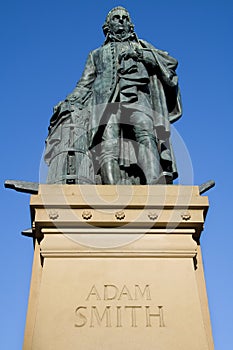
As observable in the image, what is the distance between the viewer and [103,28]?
8016 mm

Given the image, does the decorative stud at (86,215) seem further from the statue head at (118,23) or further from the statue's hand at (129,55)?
the statue head at (118,23)

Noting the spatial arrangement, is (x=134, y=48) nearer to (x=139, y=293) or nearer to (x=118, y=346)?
(x=139, y=293)

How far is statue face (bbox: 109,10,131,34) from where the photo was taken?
25.5 feet

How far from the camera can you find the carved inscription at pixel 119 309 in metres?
3.99

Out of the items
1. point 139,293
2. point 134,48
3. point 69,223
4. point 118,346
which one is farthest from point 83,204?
point 134,48

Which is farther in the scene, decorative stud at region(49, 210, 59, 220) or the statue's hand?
the statue's hand

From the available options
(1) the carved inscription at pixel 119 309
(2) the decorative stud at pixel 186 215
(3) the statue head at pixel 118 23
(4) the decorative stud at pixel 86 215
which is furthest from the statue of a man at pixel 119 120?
(1) the carved inscription at pixel 119 309

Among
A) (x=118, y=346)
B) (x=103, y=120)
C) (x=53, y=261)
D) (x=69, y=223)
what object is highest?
(x=103, y=120)

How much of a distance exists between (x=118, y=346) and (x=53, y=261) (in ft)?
2.97

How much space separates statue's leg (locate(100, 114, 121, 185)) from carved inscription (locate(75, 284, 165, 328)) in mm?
1587

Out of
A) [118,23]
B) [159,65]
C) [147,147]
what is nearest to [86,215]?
[147,147]

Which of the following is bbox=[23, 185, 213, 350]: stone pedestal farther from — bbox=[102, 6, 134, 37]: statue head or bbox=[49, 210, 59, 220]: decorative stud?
bbox=[102, 6, 134, 37]: statue head

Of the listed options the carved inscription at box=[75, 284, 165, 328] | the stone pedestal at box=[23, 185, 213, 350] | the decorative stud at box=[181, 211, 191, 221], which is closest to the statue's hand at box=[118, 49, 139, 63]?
the stone pedestal at box=[23, 185, 213, 350]

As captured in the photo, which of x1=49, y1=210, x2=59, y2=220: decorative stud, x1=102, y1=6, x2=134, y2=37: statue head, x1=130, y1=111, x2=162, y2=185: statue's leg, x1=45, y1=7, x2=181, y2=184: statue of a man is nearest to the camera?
x1=49, y1=210, x2=59, y2=220: decorative stud
